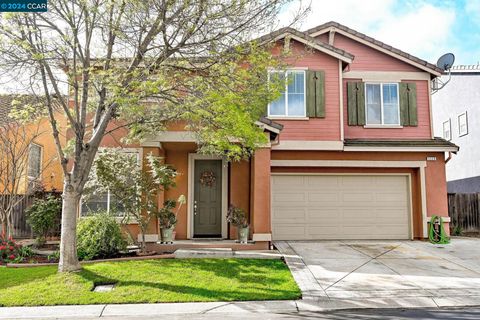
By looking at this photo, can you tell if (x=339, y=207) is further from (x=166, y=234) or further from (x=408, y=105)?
(x=166, y=234)

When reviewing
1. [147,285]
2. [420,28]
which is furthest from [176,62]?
[420,28]

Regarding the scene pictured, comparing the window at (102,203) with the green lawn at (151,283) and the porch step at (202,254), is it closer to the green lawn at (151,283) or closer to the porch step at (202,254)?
the porch step at (202,254)

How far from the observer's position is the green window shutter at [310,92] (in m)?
12.9

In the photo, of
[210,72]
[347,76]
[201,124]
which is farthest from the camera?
[347,76]

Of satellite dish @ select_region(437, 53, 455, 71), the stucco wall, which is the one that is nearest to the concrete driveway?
the stucco wall

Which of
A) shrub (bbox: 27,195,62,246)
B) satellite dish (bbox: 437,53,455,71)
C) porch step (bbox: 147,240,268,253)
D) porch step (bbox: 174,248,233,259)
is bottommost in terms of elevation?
porch step (bbox: 174,248,233,259)

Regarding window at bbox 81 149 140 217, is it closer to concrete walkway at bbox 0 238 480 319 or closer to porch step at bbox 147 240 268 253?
porch step at bbox 147 240 268 253

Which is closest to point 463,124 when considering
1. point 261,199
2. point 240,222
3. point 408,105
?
point 408,105

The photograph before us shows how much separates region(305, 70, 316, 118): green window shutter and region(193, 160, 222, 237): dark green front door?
11.6 feet

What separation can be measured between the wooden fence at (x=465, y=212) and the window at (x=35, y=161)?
16582mm

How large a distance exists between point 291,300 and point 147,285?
2708 mm

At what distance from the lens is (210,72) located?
8188mm

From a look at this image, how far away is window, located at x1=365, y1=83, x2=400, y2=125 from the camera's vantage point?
13.8 m

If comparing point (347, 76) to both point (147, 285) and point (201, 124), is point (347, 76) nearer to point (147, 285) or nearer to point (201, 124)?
point (201, 124)
